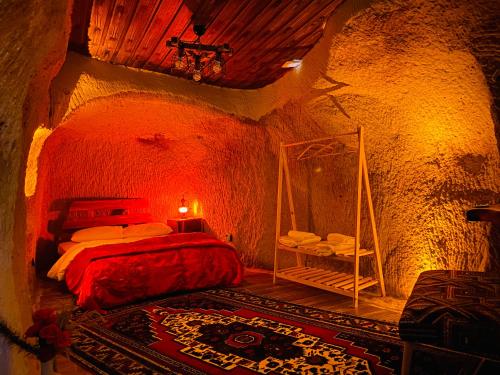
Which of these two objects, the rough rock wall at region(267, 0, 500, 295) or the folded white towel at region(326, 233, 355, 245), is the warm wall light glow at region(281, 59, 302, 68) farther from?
the folded white towel at region(326, 233, 355, 245)

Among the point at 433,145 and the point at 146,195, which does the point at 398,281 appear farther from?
the point at 146,195

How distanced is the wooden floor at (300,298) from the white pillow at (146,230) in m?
1.02

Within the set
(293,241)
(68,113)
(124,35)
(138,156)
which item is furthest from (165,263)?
(138,156)

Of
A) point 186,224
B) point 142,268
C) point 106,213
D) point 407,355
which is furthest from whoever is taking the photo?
point 186,224

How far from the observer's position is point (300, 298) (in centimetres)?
338

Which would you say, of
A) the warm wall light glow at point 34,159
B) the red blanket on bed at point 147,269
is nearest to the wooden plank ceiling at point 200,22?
the warm wall light glow at point 34,159

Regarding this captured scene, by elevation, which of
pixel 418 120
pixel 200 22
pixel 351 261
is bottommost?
pixel 351 261

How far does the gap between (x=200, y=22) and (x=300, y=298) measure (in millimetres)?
2519

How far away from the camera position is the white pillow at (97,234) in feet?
14.2

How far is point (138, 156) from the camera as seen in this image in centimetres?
540

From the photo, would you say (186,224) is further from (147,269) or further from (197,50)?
(197,50)

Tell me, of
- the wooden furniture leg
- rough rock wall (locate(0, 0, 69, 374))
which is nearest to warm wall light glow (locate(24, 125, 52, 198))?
rough rock wall (locate(0, 0, 69, 374))

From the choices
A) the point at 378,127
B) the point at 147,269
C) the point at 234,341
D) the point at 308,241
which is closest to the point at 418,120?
the point at 378,127

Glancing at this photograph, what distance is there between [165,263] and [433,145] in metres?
2.58
